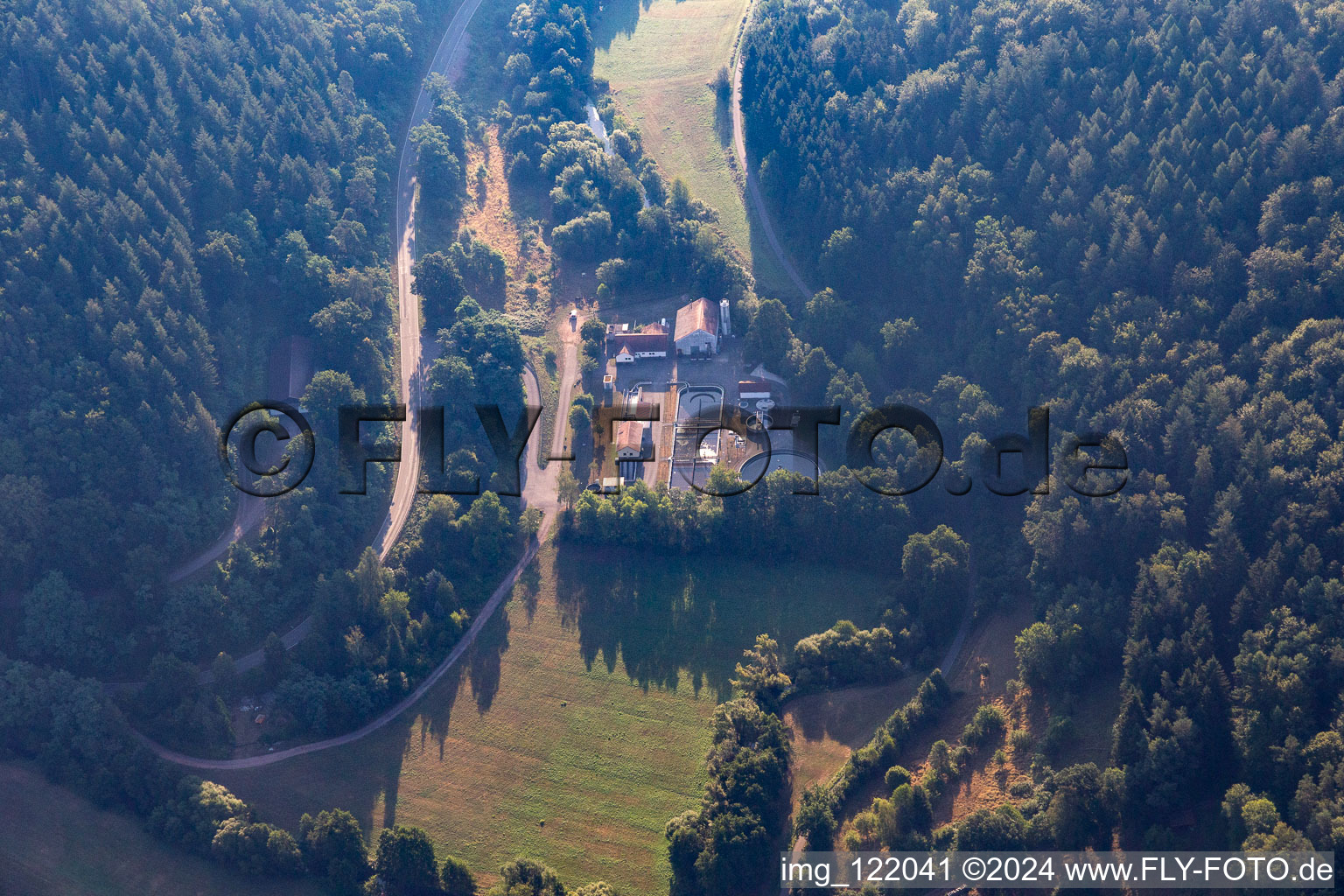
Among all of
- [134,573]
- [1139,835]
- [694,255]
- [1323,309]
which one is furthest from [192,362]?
[1323,309]

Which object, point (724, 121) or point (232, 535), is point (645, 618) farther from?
point (724, 121)

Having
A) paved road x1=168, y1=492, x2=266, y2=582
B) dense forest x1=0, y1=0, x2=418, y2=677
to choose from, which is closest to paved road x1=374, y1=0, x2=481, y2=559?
dense forest x1=0, y1=0, x2=418, y2=677

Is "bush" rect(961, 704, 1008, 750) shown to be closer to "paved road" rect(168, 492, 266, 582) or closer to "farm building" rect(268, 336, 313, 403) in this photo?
"paved road" rect(168, 492, 266, 582)

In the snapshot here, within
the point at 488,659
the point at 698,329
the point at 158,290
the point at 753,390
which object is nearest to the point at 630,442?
the point at 753,390

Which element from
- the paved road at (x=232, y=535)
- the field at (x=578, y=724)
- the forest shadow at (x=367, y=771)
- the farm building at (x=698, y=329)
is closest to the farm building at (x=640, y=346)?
the farm building at (x=698, y=329)

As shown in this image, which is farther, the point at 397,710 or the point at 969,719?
the point at 397,710

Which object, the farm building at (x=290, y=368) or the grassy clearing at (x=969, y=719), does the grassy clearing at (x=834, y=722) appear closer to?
the grassy clearing at (x=969, y=719)
